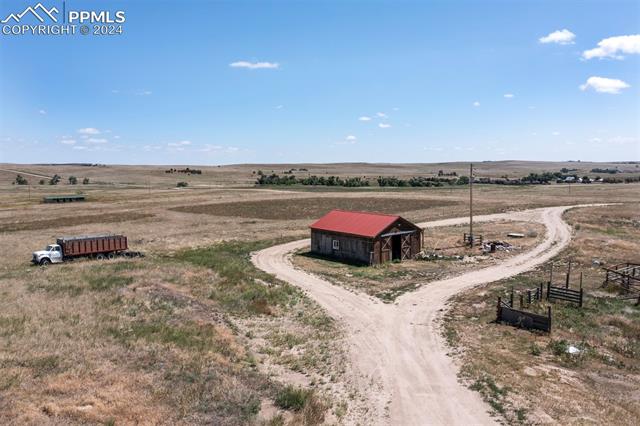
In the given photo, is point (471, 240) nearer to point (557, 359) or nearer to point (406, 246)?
point (406, 246)

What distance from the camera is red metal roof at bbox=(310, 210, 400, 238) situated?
43.0 meters

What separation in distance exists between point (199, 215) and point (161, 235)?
22.3m

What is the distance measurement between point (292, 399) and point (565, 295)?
2096 centimetres

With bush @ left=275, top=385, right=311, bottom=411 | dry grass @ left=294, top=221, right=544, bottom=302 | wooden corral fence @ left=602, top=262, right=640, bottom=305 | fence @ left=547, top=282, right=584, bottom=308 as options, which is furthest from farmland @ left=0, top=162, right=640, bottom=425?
wooden corral fence @ left=602, top=262, right=640, bottom=305

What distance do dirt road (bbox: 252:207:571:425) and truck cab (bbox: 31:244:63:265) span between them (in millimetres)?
18008

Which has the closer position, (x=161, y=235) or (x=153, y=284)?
(x=153, y=284)

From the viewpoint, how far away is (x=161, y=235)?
59250mm

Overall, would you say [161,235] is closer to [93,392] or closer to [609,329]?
[93,392]

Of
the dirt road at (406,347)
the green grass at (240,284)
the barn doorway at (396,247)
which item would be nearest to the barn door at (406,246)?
the barn doorway at (396,247)

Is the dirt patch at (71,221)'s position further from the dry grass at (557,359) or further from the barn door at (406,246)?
the dry grass at (557,359)

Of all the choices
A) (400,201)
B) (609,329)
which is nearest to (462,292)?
(609,329)

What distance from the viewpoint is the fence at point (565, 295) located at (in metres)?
28.5

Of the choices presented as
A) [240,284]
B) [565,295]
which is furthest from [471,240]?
[240,284]

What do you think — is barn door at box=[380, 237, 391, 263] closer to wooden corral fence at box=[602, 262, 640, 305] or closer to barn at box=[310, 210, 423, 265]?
barn at box=[310, 210, 423, 265]
